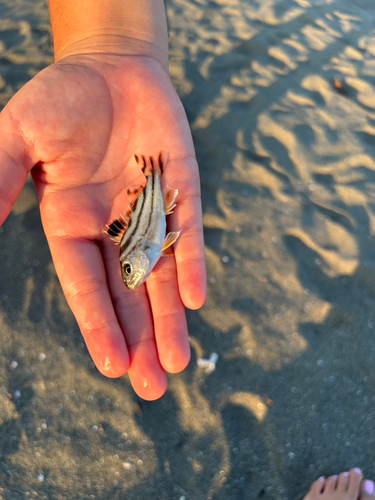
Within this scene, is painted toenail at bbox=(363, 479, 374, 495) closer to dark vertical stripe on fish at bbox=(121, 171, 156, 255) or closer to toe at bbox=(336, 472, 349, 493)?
toe at bbox=(336, 472, 349, 493)

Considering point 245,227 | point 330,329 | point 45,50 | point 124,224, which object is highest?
point 45,50

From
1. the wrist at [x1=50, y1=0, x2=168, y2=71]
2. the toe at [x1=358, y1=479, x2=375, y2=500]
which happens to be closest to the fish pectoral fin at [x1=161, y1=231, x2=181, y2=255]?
the wrist at [x1=50, y1=0, x2=168, y2=71]

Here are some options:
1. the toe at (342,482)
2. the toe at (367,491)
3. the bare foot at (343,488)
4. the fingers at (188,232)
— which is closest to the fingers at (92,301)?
the fingers at (188,232)

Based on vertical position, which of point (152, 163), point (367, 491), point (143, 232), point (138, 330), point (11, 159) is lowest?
point (367, 491)

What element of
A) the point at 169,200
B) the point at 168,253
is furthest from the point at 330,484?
the point at 169,200

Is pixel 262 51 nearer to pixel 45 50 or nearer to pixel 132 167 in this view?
pixel 45 50

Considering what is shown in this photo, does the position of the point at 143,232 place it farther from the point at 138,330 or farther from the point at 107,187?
the point at 138,330

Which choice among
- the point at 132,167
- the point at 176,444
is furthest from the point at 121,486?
the point at 132,167
